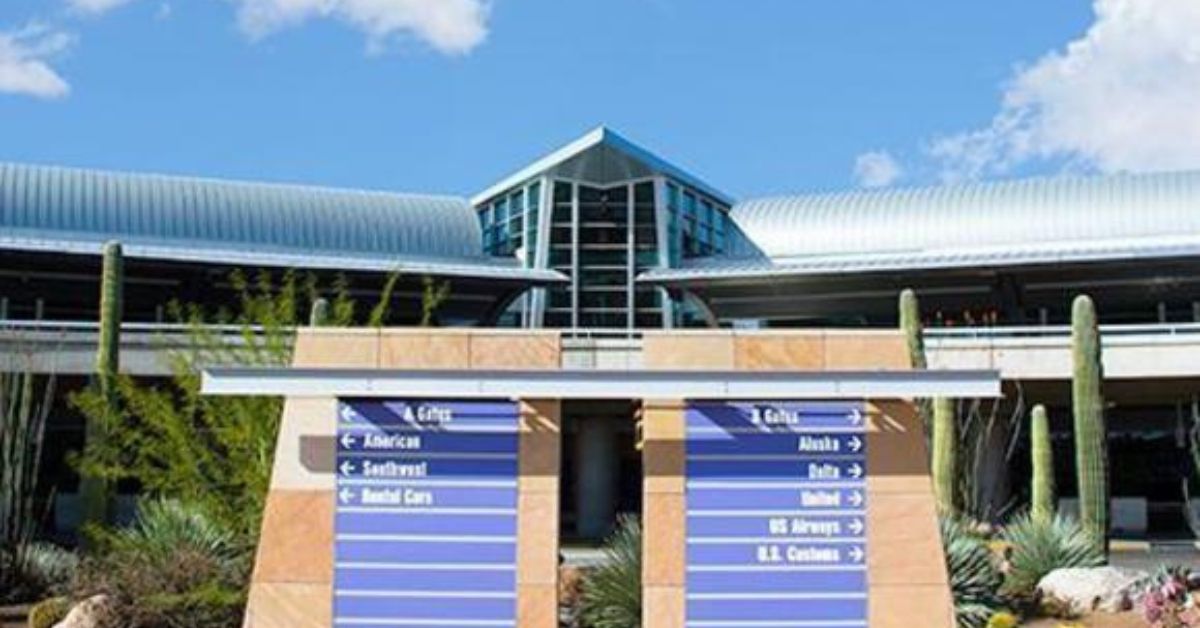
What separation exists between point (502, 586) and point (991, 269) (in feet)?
118

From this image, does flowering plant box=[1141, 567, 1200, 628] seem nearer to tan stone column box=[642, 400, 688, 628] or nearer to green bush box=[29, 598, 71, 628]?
tan stone column box=[642, 400, 688, 628]

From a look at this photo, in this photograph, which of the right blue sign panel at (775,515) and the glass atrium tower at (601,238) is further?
the glass atrium tower at (601,238)

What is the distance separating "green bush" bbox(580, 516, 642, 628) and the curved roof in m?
36.8

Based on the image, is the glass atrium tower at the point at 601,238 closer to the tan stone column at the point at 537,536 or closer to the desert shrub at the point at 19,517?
the desert shrub at the point at 19,517

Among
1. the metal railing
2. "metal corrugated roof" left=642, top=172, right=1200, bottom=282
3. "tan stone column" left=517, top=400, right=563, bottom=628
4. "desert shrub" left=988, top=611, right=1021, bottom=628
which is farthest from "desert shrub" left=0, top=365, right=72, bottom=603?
"metal corrugated roof" left=642, top=172, right=1200, bottom=282

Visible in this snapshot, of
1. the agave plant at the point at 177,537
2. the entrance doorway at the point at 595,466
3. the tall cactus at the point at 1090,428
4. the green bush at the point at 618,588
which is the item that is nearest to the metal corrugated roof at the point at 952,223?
the entrance doorway at the point at 595,466

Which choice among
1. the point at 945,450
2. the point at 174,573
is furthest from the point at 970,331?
the point at 174,573

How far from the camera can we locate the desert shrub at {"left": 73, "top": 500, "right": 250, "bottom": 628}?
45.9 feet

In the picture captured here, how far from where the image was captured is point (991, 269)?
44031 mm

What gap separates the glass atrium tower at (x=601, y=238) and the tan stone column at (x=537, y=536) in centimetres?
4062

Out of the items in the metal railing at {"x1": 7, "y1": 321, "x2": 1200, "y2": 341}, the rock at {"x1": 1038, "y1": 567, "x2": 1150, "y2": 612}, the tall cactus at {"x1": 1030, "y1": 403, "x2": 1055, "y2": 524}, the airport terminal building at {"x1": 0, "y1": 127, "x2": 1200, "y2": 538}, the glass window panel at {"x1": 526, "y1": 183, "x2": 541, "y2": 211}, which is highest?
the glass window panel at {"x1": 526, "y1": 183, "x2": 541, "y2": 211}

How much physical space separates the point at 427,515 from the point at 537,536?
0.73 meters

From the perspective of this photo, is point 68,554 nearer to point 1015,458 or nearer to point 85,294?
point 85,294

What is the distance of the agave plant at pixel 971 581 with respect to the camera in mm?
14250
